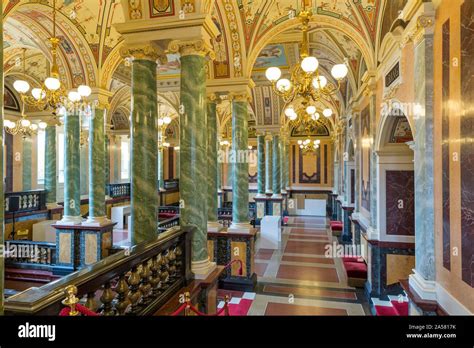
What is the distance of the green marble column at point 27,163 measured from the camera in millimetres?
13945

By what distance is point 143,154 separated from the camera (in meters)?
4.60

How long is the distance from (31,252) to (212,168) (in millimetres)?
5590

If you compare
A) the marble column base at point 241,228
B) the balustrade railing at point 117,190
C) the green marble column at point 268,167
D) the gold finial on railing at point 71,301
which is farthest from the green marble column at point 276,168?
the gold finial on railing at point 71,301

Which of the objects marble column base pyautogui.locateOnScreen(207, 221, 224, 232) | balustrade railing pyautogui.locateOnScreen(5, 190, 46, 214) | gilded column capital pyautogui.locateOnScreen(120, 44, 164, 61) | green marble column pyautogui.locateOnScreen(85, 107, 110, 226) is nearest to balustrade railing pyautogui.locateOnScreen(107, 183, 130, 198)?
balustrade railing pyautogui.locateOnScreen(5, 190, 46, 214)

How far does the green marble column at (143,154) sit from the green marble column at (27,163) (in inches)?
485

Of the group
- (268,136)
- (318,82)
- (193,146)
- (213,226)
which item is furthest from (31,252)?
(268,136)

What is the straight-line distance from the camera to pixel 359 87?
962cm

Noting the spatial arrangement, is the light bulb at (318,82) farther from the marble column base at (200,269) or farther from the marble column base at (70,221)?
the marble column base at (70,221)

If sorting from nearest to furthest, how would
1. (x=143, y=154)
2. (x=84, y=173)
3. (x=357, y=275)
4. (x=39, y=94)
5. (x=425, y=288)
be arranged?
(x=425, y=288) → (x=143, y=154) → (x=39, y=94) → (x=357, y=275) → (x=84, y=173)

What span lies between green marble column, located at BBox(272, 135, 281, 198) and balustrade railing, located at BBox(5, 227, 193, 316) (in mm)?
13027

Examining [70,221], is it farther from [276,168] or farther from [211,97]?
[276,168]

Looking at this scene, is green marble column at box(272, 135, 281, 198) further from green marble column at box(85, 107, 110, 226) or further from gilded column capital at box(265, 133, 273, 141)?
green marble column at box(85, 107, 110, 226)
